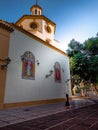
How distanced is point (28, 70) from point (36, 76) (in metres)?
0.92

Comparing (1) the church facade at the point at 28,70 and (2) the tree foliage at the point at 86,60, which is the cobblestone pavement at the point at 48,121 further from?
(2) the tree foliage at the point at 86,60

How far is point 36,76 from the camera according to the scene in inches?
357

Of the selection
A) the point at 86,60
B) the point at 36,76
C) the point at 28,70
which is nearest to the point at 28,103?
the point at 36,76

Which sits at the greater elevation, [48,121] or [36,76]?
[36,76]

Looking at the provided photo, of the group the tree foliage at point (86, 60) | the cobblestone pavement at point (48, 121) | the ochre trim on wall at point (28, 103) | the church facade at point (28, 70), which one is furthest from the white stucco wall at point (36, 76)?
the tree foliage at point (86, 60)

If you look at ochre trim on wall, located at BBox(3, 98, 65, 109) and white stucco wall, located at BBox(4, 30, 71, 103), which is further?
white stucco wall, located at BBox(4, 30, 71, 103)

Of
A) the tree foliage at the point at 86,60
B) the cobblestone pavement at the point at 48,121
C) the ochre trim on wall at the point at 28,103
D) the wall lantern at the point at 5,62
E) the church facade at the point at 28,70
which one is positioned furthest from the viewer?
the tree foliage at the point at 86,60

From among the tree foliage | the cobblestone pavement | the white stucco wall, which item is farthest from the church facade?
the tree foliage

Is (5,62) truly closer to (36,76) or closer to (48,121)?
(36,76)

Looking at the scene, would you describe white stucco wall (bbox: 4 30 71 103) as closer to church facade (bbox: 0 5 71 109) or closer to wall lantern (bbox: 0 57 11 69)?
church facade (bbox: 0 5 71 109)

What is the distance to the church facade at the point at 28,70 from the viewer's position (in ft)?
23.2

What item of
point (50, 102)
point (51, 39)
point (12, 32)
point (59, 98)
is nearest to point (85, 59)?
point (51, 39)

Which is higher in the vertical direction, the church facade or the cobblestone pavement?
the church facade

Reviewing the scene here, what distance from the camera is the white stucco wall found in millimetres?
7313
